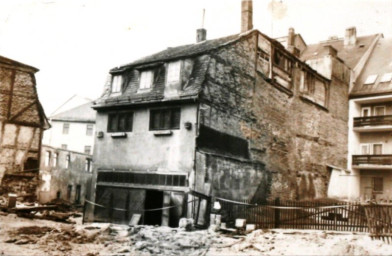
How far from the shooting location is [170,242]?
13398 mm

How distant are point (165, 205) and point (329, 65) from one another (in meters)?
17.6

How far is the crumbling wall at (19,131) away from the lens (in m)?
22.2

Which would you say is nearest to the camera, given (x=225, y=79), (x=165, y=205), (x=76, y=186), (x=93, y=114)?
(x=165, y=205)

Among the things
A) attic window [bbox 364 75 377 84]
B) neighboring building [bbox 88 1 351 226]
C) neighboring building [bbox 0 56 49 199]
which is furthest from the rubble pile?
attic window [bbox 364 75 377 84]

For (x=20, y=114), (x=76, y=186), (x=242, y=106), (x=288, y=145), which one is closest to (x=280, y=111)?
(x=288, y=145)

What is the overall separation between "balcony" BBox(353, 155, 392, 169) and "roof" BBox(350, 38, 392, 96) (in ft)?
15.8

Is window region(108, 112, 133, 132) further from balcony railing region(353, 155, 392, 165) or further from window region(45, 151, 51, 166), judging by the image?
balcony railing region(353, 155, 392, 165)

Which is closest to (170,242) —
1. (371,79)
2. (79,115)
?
(371,79)

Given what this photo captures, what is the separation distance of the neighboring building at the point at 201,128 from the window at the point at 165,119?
0.05 meters

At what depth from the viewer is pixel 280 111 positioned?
24.3m

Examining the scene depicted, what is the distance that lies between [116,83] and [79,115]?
28.8 m

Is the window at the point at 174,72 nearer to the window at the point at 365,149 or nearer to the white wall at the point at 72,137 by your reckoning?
the window at the point at 365,149

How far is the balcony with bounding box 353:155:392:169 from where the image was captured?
28.7 meters

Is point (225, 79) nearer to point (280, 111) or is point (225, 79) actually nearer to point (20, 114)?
point (280, 111)
